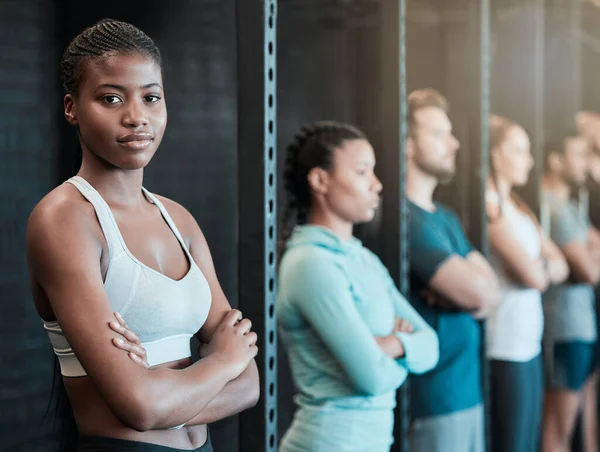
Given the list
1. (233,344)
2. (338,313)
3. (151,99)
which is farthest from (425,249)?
(151,99)

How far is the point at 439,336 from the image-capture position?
8.07 feet

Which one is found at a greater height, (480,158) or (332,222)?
(480,158)

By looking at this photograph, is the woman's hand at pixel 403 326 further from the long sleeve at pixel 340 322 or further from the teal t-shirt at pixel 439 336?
the teal t-shirt at pixel 439 336

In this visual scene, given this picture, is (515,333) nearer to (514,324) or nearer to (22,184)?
(514,324)

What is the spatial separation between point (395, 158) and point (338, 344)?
26.7 inches

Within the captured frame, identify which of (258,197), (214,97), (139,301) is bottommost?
(139,301)

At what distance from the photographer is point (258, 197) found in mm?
1471

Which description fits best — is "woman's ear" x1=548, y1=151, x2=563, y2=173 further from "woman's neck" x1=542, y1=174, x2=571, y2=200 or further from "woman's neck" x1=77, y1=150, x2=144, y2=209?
"woman's neck" x1=77, y1=150, x2=144, y2=209

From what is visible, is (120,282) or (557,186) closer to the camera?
(120,282)

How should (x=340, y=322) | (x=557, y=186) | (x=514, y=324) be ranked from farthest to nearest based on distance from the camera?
(x=557, y=186) → (x=514, y=324) → (x=340, y=322)

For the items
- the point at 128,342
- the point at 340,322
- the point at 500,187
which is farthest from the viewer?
the point at 500,187

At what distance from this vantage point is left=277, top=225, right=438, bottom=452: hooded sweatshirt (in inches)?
74.2

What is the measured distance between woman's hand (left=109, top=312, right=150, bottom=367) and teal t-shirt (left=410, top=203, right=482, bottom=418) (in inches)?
57.0

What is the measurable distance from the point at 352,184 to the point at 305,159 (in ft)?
0.43
